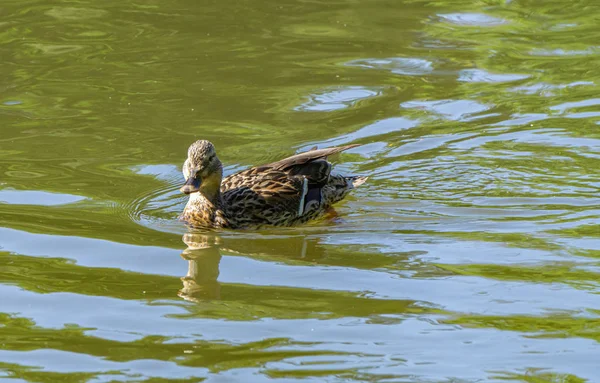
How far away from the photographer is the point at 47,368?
6430 mm

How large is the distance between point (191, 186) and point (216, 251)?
67cm

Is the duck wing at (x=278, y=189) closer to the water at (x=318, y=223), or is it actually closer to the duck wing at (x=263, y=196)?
the duck wing at (x=263, y=196)

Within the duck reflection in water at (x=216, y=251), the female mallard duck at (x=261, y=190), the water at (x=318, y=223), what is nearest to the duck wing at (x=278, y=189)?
the female mallard duck at (x=261, y=190)

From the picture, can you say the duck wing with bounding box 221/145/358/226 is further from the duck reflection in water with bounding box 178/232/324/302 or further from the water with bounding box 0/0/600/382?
the duck reflection in water with bounding box 178/232/324/302

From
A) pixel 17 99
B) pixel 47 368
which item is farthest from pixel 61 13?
pixel 47 368

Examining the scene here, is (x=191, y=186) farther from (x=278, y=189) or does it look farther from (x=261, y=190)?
(x=278, y=189)

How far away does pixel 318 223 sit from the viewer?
10.1 metres

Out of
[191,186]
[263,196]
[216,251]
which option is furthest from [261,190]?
[216,251]

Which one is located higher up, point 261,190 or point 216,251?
point 261,190

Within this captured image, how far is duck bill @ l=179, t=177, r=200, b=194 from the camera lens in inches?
364

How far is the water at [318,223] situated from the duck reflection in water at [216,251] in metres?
0.03

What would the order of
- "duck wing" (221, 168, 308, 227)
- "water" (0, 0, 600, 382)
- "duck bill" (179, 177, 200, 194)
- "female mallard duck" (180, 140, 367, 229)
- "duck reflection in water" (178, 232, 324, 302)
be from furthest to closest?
"duck wing" (221, 168, 308, 227), "female mallard duck" (180, 140, 367, 229), "duck bill" (179, 177, 200, 194), "duck reflection in water" (178, 232, 324, 302), "water" (0, 0, 600, 382)

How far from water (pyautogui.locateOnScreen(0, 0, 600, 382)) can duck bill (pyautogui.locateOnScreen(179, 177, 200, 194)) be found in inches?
17.9

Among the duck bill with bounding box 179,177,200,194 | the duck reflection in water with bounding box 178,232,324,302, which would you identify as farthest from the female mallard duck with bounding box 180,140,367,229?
the duck reflection in water with bounding box 178,232,324,302
